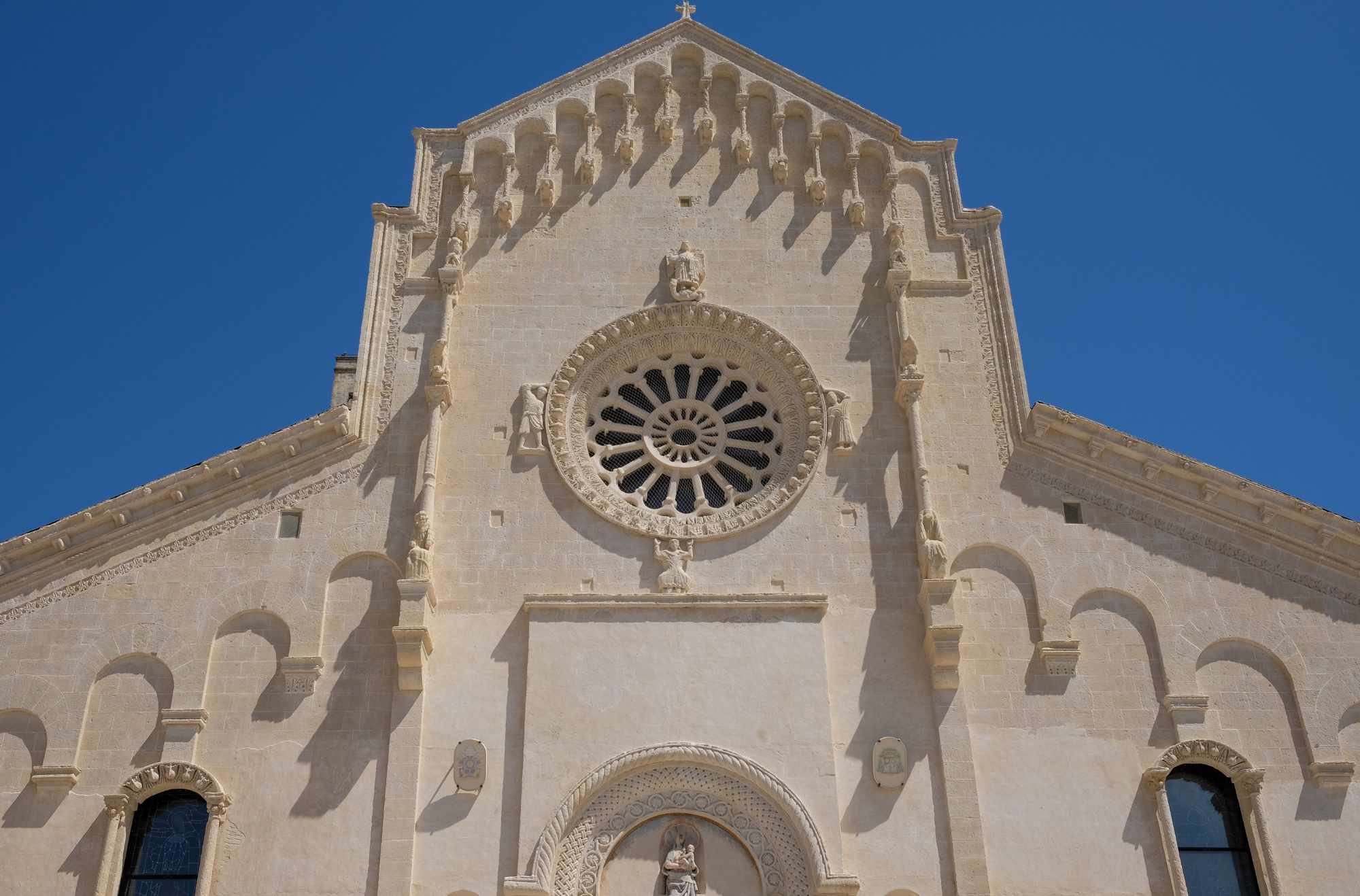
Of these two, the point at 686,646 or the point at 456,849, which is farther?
the point at 686,646

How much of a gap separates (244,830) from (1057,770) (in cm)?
983

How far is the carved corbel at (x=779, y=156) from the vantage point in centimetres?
2391

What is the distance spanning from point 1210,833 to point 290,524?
12.3 m

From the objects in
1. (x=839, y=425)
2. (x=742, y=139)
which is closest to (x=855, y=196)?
(x=742, y=139)

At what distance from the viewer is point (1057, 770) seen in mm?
19109

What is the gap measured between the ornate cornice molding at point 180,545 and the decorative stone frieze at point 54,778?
2226 mm

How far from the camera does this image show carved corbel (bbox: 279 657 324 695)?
1958 cm

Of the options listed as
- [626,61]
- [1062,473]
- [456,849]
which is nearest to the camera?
[456,849]

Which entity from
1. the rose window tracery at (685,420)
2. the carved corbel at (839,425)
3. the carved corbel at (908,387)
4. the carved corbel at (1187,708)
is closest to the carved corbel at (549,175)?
the rose window tracery at (685,420)

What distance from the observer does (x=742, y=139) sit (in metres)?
24.0

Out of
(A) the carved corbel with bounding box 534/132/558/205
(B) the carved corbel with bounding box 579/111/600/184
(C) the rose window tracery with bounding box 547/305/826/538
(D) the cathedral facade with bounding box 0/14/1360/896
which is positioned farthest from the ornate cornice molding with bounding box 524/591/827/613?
(B) the carved corbel with bounding box 579/111/600/184

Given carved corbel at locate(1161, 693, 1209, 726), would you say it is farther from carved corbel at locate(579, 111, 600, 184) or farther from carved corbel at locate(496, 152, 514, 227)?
carved corbel at locate(496, 152, 514, 227)

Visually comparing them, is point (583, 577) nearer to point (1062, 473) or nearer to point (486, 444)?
point (486, 444)

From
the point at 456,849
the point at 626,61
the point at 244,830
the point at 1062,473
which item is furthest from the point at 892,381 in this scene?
the point at 244,830
